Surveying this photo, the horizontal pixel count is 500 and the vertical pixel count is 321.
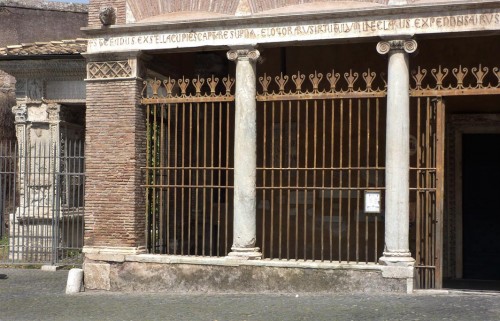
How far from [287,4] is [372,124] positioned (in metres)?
2.94

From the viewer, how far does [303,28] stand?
9.32m

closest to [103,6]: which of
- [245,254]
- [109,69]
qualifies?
[109,69]

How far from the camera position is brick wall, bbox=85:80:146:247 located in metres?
10.0

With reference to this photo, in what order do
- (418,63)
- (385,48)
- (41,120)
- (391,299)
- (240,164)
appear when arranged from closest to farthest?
(391,299), (385,48), (240,164), (418,63), (41,120)

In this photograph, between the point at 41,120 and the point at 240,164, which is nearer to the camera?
the point at 240,164

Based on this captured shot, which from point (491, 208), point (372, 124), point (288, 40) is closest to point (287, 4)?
point (288, 40)

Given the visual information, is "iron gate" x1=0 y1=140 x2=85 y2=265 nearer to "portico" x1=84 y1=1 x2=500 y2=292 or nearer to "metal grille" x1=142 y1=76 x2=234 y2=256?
"metal grille" x1=142 y1=76 x2=234 y2=256

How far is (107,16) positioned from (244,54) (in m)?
2.03

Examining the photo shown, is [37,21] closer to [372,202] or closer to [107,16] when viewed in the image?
[107,16]

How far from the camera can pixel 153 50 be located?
32.9ft

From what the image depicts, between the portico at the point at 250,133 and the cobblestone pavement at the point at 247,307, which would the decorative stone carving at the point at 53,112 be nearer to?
the portico at the point at 250,133

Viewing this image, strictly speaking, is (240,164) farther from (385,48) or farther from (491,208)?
(491,208)

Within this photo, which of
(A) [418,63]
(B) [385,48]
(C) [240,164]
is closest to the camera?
(B) [385,48]

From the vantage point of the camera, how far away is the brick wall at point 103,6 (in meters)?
10.1
